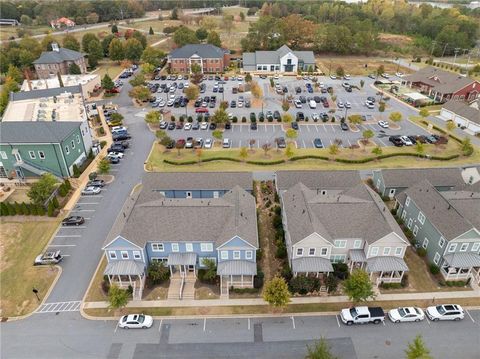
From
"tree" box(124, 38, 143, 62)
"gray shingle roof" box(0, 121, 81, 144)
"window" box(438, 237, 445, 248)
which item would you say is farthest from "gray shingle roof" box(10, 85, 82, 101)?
"window" box(438, 237, 445, 248)

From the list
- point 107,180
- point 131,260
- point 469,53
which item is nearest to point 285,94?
point 107,180

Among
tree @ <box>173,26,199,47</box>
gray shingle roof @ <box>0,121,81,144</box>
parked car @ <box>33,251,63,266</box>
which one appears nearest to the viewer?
parked car @ <box>33,251,63,266</box>

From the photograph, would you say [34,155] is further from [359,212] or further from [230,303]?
[359,212]

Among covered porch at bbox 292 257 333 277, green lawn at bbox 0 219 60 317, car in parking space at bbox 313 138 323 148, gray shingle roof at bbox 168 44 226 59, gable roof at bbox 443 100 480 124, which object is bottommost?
green lawn at bbox 0 219 60 317

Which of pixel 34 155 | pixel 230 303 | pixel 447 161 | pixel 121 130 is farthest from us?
pixel 121 130

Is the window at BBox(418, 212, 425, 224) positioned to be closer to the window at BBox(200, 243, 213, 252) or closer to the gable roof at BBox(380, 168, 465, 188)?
the gable roof at BBox(380, 168, 465, 188)
